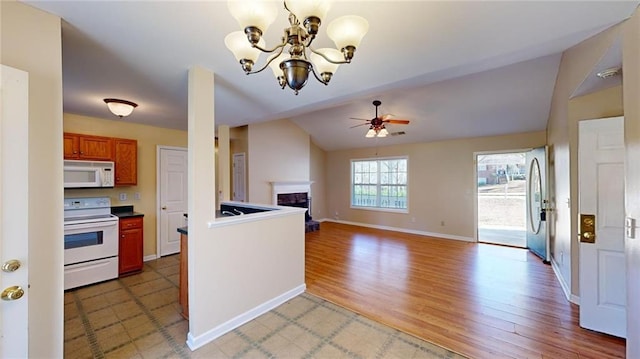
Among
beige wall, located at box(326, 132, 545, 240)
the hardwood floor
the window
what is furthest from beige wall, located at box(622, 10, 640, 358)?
the window

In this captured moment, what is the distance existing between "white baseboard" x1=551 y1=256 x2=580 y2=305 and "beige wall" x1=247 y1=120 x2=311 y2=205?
533cm

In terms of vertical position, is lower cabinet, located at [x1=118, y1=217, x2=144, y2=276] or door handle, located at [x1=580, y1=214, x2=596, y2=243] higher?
door handle, located at [x1=580, y1=214, x2=596, y2=243]

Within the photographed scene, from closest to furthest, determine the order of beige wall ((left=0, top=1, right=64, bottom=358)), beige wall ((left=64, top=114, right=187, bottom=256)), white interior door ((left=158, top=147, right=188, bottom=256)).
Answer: beige wall ((left=0, top=1, right=64, bottom=358)) < beige wall ((left=64, top=114, right=187, bottom=256)) < white interior door ((left=158, top=147, right=188, bottom=256))

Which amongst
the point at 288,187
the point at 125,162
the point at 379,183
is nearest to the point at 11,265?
the point at 125,162

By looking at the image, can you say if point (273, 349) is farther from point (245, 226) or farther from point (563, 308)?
point (563, 308)

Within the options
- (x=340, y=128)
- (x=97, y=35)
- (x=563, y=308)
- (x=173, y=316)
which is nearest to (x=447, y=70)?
(x=97, y=35)

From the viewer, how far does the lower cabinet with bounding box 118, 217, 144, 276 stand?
11.9 ft

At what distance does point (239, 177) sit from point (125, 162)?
251 centimetres

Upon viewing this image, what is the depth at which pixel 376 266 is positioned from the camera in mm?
4109

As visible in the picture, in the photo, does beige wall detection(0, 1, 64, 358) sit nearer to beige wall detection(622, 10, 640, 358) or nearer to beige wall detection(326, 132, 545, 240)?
beige wall detection(622, 10, 640, 358)

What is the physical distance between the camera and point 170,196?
4.59 m

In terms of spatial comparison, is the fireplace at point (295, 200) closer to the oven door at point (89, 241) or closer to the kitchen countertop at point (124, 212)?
the kitchen countertop at point (124, 212)

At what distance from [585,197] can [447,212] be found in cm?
385

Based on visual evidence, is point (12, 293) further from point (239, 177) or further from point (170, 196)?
point (239, 177)
